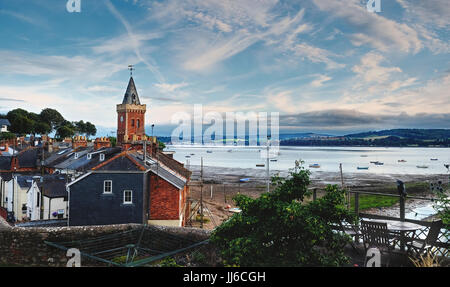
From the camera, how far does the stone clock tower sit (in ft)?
138

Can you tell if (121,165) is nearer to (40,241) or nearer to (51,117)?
(40,241)

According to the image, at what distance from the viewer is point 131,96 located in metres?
43.6

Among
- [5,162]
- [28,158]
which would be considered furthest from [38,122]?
[5,162]

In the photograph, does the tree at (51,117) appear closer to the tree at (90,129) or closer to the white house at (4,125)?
the white house at (4,125)

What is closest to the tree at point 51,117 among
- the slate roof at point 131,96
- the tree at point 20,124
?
the tree at point 20,124

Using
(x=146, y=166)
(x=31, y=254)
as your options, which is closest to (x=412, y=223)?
(x=31, y=254)

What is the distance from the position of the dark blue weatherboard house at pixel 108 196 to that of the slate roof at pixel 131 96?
2186 cm

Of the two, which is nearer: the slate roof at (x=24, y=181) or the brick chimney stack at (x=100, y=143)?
the slate roof at (x=24, y=181)

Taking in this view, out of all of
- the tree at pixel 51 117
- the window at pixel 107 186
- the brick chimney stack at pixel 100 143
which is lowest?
the window at pixel 107 186

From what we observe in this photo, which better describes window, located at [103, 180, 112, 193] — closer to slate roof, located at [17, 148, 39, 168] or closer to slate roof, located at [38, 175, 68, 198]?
slate roof, located at [38, 175, 68, 198]

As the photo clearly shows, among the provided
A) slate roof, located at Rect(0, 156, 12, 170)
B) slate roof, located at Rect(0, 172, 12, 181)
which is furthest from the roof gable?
slate roof, located at Rect(0, 156, 12, 170)

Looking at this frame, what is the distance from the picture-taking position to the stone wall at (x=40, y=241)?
8.99 meters

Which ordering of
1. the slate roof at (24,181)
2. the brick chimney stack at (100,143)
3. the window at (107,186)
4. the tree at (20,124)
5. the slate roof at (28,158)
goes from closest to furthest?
the window at (107,186) < the slate roof at (24,181) < the brick chimney stack at (100,143) < the slate roof at (28,158) < the tree at (20,124)
